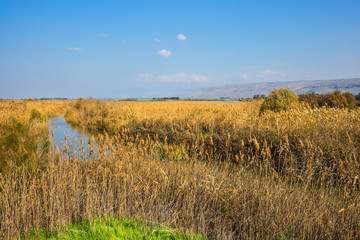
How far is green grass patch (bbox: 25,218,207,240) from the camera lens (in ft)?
11.7

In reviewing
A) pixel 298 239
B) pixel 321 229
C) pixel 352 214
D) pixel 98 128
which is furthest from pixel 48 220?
pixel 98 128

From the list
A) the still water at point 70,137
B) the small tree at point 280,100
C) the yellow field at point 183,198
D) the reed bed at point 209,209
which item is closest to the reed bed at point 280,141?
the yellow field at point 183,198

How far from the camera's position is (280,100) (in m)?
13.8

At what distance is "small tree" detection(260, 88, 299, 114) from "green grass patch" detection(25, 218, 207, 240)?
37.9 feet

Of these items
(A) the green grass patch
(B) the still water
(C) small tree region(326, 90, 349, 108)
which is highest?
(C) small tree region(326, 90, 349, 108)

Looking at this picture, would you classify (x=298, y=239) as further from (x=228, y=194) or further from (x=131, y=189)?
(x=131, y=189)

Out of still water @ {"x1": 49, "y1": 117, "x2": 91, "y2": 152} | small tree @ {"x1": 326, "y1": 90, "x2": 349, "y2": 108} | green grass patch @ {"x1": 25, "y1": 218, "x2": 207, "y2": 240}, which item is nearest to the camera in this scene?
green grass patch @ {"x1": 25, "y1": 218, "x2": 207, "y2": 240}

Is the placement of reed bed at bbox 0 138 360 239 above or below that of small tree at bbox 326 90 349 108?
below

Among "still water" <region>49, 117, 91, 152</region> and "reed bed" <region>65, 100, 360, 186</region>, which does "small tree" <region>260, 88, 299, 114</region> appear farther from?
"still water" <region>49, 117, 91, 152</region>

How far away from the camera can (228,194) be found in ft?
15.3

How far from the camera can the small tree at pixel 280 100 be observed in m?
13.6

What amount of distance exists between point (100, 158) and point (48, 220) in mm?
2021

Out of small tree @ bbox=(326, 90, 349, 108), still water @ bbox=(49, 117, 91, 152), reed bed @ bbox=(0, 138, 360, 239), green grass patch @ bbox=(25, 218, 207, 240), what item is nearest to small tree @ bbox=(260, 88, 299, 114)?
small tree @ bbox=(326, 90, 349, 108)

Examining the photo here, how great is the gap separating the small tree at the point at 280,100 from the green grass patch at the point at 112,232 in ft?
37.9
